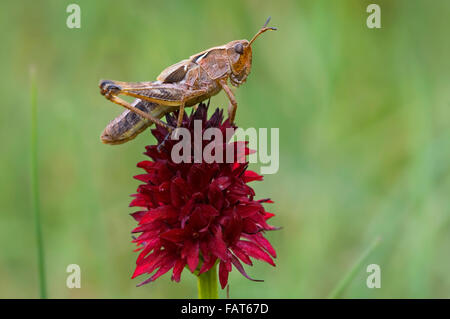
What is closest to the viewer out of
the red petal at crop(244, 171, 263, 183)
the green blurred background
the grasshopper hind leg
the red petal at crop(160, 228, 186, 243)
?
the red petal at crop(160, 228, 186, 243)

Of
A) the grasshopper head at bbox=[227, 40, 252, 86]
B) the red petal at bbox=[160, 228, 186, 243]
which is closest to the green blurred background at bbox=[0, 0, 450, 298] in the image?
the grasshopper head at bbox=[227, 40, 252, 86]

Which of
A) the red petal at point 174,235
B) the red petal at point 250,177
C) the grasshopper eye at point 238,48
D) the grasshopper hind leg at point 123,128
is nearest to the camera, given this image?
the red petal at point 174,235

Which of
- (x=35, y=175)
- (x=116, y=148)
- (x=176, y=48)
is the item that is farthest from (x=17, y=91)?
(x=35, y=175)

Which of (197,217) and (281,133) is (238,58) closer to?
(197,217)

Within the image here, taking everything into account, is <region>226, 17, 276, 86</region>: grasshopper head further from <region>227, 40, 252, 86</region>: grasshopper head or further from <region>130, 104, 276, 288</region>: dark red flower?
<region>130, 104, 276, 288</region>: dark red flower

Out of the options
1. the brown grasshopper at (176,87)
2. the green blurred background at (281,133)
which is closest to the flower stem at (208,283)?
the brown grasshopper at (176,87)

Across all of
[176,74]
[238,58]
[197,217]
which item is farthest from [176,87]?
[197,217]

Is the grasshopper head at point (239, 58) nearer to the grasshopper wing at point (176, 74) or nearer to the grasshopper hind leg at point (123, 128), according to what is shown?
the grasshopper wing at point (176, 74)
